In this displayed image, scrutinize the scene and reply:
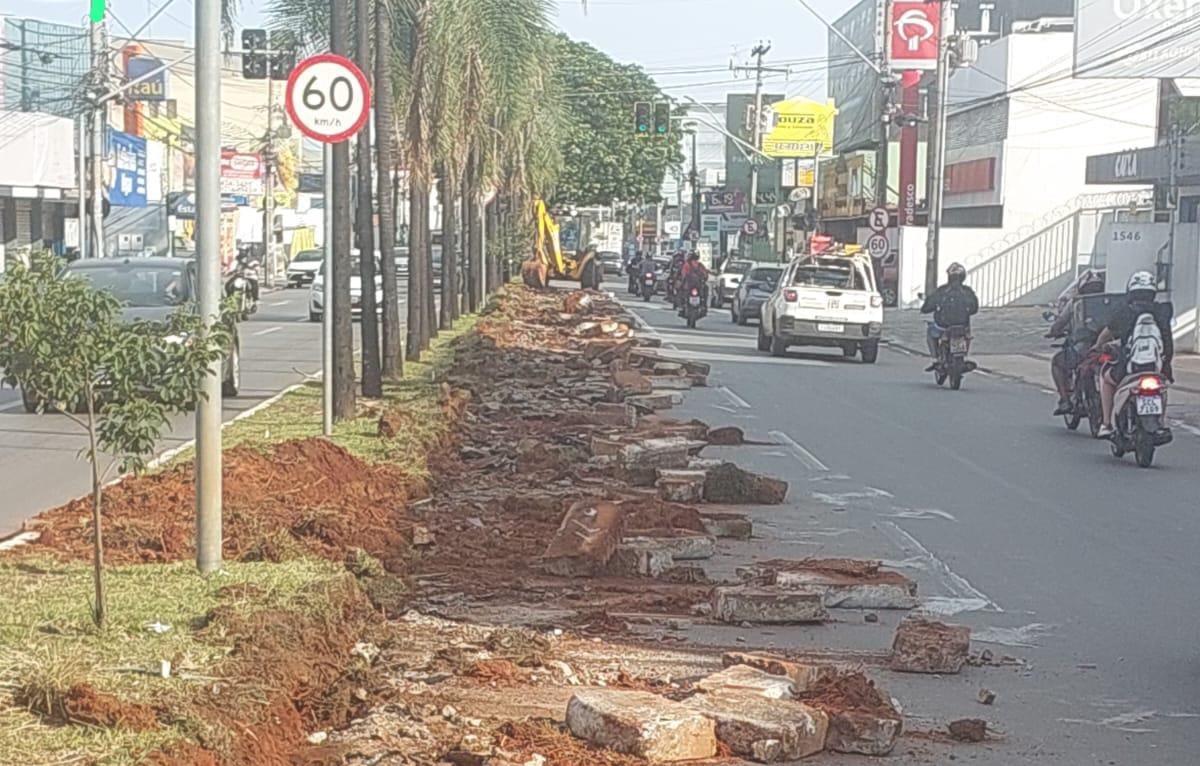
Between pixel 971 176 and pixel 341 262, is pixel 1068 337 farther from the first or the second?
pixel 971 176

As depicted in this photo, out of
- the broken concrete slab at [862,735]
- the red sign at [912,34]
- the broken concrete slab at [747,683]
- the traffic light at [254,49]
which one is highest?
the red sign at [912,34]

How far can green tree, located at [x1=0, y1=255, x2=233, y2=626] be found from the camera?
7.38 metres

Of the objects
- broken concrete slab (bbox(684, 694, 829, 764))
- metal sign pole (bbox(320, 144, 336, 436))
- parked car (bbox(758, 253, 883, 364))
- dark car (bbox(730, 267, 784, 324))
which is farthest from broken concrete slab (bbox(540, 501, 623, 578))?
dark car (bbox(730, 267, 784, 324))

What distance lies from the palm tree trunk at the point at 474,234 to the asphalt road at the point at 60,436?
34.5 ft

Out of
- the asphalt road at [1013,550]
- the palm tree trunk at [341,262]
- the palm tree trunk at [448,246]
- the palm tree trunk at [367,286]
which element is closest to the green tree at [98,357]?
the asphalt road at [1013,550]

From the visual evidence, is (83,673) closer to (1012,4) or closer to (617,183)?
(1012,4)

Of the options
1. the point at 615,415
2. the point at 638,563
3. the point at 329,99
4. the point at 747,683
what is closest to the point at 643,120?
the point at 615,415

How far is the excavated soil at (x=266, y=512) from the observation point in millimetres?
9789

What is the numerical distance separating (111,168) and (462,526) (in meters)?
54.6

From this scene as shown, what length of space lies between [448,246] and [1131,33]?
17727mm

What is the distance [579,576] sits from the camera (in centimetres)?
1005

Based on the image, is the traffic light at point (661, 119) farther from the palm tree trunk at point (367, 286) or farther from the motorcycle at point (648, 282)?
the palm tree trunk at point (367, 286)

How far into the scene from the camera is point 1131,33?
138ft

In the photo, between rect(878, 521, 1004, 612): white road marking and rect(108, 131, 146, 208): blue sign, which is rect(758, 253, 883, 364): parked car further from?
rect(108, 131, 146, 208): blue sign
